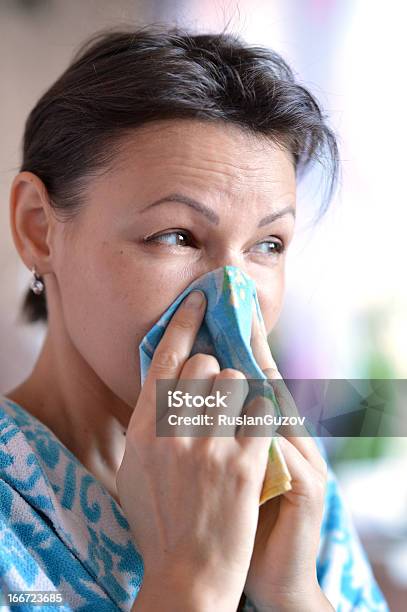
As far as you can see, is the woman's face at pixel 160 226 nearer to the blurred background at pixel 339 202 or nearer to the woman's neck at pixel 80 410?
the woman's neck at pixel 80 410

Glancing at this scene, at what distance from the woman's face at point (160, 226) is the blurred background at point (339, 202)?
0.39 m

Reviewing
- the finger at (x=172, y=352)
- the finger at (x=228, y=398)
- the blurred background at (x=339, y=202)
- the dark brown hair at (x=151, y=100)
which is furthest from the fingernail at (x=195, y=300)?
the blurred background at (x=339, y=202)

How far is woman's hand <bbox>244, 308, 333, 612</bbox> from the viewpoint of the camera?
33.4 inches

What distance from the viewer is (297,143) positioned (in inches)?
41.6

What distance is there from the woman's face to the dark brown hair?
0.02 meters

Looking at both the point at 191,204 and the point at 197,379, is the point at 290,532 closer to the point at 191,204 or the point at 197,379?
the point at 197,379

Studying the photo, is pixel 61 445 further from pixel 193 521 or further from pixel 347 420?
pixel 347 420

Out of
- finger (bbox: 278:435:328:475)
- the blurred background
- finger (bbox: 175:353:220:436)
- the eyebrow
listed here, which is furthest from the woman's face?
the blurred background

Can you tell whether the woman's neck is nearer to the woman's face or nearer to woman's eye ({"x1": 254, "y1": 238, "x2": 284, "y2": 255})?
the woman's face

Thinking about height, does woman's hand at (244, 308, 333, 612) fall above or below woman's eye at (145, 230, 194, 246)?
below

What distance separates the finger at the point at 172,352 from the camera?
32.3 inches

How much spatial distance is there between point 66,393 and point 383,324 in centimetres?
76

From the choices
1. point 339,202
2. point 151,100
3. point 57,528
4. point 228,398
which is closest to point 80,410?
point 57,528

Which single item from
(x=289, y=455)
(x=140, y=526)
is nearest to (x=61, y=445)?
(x=140, y=526)
